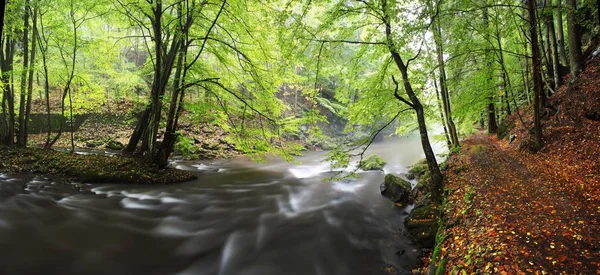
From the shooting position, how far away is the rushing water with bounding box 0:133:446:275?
4914 millimetres

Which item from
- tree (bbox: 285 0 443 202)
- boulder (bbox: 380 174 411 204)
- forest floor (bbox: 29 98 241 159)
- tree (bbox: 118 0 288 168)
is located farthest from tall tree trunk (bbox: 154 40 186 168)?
boulder (bbox: 380 174 411 204)

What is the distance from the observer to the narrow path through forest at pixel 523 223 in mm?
3633

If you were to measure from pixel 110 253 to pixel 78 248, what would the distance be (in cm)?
57

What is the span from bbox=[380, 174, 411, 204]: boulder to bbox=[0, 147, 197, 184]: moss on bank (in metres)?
7.45

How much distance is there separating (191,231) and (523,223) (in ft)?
21.3

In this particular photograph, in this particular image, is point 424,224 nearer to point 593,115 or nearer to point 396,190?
point 396,190

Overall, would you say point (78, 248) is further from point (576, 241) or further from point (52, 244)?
point (576, 241)

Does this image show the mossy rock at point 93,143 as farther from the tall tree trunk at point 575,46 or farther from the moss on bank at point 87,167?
the tall tree trunk at point 575,46

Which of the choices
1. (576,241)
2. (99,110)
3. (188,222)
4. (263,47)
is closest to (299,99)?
(99,110)

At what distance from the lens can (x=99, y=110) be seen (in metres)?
20.8

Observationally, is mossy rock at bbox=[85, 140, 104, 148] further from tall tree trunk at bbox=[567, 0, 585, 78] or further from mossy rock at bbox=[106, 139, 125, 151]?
tall tree trunk at bbox=[567, 0, 585, 78]

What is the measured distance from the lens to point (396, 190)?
9.58 metres

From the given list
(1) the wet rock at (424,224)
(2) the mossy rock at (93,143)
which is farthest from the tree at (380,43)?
(2) the mossy rock at (93,143)

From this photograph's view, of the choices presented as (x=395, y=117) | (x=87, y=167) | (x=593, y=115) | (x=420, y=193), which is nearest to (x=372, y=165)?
(x=420, y=193)
